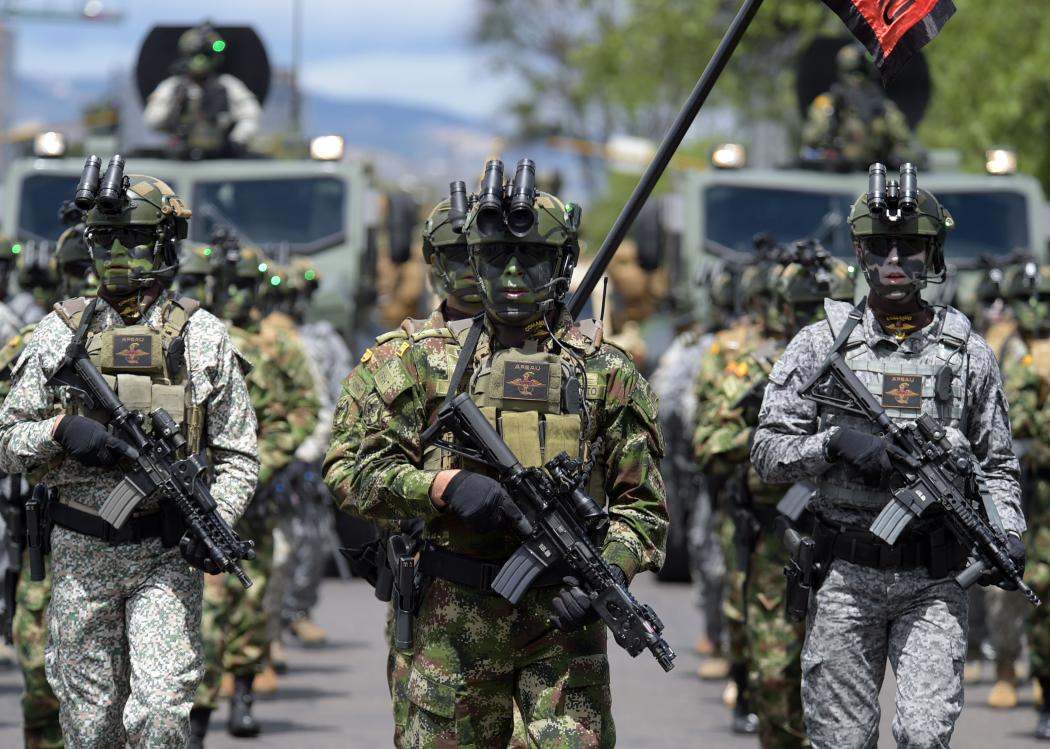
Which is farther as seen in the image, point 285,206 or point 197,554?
point 285,206

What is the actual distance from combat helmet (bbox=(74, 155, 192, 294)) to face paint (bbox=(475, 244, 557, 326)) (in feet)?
4.63

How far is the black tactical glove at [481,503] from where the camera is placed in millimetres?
5824

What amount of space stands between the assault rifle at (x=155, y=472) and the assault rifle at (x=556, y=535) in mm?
1171

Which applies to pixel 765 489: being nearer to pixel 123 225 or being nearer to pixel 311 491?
pixel 123 225

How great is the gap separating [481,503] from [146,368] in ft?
Answer: 5.21

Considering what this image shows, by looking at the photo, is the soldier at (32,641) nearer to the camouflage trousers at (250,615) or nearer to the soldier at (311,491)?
the camouflage trousers at (250,615)

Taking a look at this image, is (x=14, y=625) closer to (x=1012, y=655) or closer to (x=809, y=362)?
(x=809, y=362)

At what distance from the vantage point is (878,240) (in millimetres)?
7016

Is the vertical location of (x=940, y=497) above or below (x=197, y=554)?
above

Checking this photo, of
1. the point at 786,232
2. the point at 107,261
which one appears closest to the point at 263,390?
the point at 107,261

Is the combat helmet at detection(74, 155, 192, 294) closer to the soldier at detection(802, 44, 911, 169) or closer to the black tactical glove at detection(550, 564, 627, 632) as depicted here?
the black tactical glove at detection(550, 564, 627, 632)

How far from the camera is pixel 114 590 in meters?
6.89

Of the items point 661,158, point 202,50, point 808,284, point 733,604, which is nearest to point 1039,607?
point 733,604

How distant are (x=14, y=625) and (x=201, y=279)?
7.33 feet
